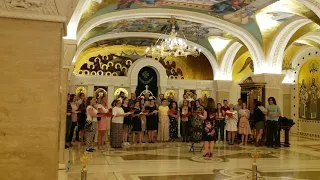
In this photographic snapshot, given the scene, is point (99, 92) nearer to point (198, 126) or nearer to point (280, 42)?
point (198, 126)

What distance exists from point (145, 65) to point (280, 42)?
257 inches

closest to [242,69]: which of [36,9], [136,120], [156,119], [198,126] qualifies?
[156,119]

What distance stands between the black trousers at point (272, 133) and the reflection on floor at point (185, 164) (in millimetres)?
740

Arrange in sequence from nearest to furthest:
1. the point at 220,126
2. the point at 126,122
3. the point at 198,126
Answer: the point at 198,126, the point at 126,122, the point at 220,126

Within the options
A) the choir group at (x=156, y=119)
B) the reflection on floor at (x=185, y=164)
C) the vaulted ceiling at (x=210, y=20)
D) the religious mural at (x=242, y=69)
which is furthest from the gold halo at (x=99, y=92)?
the religious mural at (x=242, y=69)

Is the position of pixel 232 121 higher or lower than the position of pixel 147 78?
lower

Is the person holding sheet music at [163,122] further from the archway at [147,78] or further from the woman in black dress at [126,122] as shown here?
the archway at [147,78]

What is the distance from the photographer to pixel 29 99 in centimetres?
348

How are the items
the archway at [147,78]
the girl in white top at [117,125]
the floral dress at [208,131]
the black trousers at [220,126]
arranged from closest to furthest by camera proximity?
the floral dress at [208,131], the girl in white top at [117,125], the black trousers at [220,126], the archway at [147,78]

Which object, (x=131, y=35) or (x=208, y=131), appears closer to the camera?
(x=208, y=131)

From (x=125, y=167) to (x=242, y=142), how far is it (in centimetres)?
567

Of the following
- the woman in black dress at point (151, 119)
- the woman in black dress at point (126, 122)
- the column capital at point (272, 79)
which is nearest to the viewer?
the woman in black dress at point (126, 122)

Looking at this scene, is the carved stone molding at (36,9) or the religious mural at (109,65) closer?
A: the carved stone molding at (36,9)

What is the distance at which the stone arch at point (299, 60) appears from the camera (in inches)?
631
